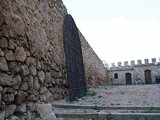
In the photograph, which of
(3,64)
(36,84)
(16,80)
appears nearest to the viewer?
(3,64)

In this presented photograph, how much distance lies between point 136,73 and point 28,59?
24985mm

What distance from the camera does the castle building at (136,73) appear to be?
86.6 ft

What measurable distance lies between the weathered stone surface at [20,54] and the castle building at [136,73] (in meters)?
24.7

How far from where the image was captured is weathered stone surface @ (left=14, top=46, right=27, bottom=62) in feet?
10.1

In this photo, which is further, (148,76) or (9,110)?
(148,76)

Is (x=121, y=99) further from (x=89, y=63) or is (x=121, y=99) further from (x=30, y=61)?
(x=89, y=63)

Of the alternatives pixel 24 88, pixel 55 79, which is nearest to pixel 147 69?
pixel 55 79

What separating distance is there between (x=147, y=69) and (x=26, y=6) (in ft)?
81.0

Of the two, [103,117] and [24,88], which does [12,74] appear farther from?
[103,117]

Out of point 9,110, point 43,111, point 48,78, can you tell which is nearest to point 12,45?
point 9,110

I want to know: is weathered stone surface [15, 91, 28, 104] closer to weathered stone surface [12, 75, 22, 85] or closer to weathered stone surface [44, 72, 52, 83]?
weathered stone surface [12, 75, 22, 85]

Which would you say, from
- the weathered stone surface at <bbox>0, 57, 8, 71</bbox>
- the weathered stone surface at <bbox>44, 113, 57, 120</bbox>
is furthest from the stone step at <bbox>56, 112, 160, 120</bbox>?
the weathered stone surface at <bbox>0, 57, 8, 71</bbox>

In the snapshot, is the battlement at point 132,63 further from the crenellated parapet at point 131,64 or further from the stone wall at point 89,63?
the stone wall at point 89,63

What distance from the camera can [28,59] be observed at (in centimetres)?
344
